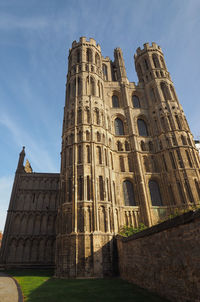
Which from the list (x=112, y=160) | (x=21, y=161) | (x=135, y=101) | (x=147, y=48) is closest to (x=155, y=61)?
(x=147, y=48)

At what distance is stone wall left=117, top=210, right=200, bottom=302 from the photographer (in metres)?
8.30

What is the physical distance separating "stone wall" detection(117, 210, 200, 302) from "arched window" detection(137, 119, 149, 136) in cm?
2122

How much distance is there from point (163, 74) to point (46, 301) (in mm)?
38685

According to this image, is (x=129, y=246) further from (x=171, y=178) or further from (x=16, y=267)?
(x=16, y=267)

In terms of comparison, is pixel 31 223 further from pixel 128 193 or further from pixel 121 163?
pixel 121 163

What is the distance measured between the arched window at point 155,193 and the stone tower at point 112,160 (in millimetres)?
152

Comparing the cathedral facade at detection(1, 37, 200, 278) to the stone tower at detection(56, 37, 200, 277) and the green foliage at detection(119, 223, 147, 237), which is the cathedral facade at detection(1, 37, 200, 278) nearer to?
the stone tower at detection(56, 37, 200, 277)

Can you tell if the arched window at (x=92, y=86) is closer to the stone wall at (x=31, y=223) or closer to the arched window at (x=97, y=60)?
the arched window at (x=97, y=60)

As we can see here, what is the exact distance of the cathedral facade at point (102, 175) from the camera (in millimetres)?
20703

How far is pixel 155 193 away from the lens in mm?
26875

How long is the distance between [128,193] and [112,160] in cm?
530

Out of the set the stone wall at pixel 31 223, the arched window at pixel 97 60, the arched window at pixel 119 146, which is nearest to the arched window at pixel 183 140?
the arched window at pixel 119 146

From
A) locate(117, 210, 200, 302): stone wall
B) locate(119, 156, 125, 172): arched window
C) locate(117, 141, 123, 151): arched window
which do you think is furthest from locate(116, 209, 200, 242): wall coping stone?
locate(117, 141, 123, 151): arched window

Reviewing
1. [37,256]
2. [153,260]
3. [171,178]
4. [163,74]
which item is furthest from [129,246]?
[163,74]
